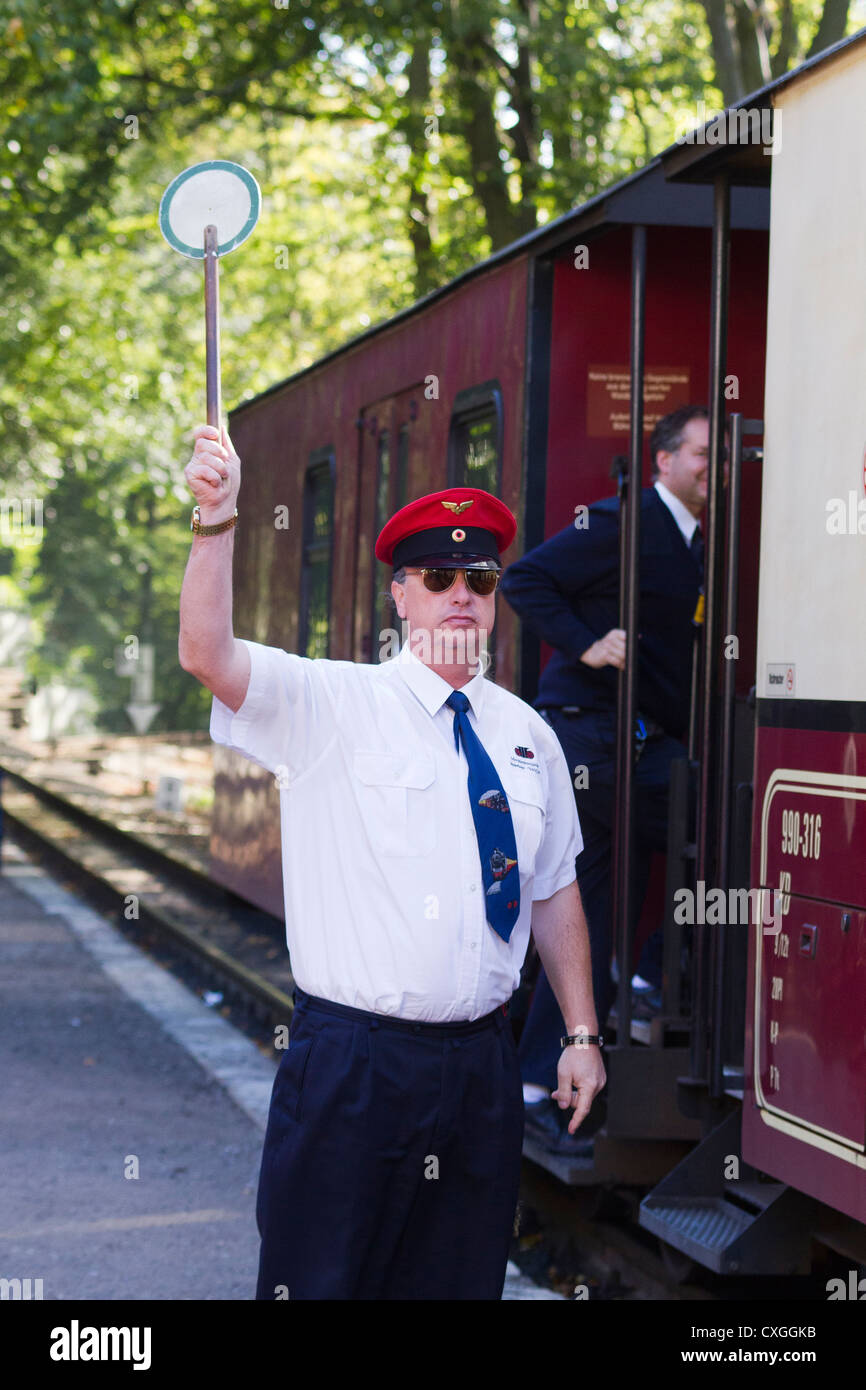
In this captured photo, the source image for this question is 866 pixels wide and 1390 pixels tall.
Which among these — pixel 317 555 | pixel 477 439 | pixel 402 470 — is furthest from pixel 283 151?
pixel 477 439

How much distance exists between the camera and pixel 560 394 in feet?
20.3

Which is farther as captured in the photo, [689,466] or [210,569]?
[689,466]

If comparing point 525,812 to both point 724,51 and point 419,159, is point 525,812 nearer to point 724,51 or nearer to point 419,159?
point 724,51

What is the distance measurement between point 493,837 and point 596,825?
251cm

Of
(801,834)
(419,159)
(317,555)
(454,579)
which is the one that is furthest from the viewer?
(419,159)

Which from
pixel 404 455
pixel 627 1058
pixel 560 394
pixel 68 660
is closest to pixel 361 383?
pixel 404 455

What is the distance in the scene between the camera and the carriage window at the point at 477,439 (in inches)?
251

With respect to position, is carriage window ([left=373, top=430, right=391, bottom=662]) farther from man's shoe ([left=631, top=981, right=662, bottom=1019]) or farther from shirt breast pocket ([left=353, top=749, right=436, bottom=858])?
shirt breast pocket ([left=353, top=749, right=436, bottom=858])

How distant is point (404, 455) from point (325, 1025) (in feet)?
15.7

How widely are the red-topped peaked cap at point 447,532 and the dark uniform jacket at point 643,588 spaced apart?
213 cm

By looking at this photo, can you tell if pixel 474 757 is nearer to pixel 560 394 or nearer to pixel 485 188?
pixel 560 394

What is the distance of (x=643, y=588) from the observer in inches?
215

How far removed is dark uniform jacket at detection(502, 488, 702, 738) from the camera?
17.8ft
